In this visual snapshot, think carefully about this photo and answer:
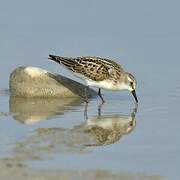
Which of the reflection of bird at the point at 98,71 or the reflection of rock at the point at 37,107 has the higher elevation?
the reflection of bird at the point at 98,71

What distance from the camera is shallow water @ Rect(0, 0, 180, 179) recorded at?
852 centimetres

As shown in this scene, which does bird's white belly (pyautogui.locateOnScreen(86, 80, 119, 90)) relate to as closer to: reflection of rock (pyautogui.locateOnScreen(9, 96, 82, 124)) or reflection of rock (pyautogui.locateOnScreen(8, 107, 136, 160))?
reflection of rock (pyautogui.locateOnScreen(9, 96, 82, 124))

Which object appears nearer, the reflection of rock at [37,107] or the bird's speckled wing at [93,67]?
the reflection of rock at [37,107]

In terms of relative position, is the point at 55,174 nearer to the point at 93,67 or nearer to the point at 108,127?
the point at 108,127

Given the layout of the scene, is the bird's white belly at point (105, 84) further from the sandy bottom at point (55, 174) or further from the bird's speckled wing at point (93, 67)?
the sandy bottom at point (55, 174)

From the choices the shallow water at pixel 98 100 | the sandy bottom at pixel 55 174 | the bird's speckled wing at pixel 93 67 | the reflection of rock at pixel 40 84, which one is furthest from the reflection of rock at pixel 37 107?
the sandy bottom at pixel 55 174

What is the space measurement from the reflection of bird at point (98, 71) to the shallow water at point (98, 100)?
0.27 meters

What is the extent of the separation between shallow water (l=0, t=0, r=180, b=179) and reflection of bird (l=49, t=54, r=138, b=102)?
27cm

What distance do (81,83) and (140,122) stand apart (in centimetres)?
280

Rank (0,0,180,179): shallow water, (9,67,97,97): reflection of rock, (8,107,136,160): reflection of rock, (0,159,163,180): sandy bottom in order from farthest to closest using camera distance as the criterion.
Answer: (9,67,97,97): reflection of rock
(8,107,136,160): reflection of rock
(0,0,180,179): shallow water
(0,159,163,180): sandy bottom

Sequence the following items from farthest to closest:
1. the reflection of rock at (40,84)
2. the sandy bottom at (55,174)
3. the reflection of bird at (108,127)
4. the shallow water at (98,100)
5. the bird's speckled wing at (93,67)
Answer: the bird's speckled wing at (93,67)
the reflection of rock at (40,84)
the reflection of bird at (108,127)
the shallow water at (98,100)
the sandy bottom at (55,174)

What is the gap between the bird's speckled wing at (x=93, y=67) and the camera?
1265cm

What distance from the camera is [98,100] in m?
12.4

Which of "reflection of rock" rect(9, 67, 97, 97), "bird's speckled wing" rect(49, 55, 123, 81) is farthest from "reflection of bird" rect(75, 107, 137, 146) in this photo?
"reflection of rock" rect(9, 67, 97, 97)
